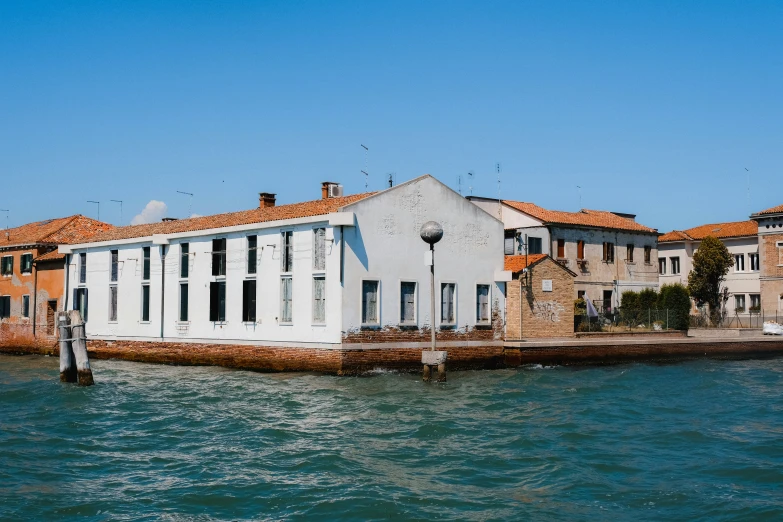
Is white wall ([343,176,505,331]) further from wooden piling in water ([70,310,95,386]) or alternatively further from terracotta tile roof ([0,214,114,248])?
terracotta tile roof ([0,214,114,248])

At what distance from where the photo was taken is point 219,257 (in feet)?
92.2

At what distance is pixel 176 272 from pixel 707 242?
29.4 m

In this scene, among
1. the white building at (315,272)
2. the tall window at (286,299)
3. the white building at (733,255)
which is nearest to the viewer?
the white building at (315,272)

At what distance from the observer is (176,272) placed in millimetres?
29500

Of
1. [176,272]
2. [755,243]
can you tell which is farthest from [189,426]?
[755,243]

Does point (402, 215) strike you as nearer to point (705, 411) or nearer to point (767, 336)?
point (705, 411)

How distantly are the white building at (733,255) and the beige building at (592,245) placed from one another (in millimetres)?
7022

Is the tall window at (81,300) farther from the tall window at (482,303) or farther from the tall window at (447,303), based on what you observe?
the tall window at (482,303)

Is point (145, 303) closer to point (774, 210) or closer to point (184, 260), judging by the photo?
point (184, 260)

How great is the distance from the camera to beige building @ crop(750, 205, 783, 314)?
43.8 metres

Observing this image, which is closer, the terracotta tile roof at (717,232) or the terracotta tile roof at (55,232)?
the terracotta tile roof at (55,232)

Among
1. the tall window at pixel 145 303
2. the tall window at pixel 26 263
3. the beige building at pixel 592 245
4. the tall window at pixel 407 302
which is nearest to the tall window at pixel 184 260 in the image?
the tall window at pixel 145 303

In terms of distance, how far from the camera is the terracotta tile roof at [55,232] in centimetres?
3704

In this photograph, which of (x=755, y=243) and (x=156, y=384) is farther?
(x=755, y=243)
